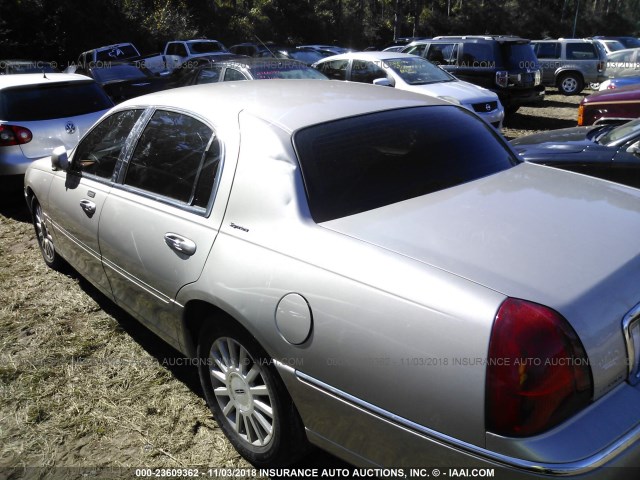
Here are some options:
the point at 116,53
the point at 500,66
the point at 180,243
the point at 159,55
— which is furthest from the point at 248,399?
the point at 159,55

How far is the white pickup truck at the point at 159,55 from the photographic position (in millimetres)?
18797

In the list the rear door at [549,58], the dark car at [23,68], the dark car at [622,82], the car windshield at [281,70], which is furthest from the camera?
the rear door at [549,58]

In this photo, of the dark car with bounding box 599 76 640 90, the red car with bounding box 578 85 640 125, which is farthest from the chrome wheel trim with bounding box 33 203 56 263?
the dark car with bounding box 599 76 640 90

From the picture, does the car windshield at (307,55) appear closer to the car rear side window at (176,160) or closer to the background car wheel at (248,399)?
the car rear side window at (176,160)

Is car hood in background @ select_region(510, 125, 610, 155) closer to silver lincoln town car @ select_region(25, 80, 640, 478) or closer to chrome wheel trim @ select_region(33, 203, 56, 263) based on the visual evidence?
silver lincoln town car @ select_region(25, 80, 640, 478)

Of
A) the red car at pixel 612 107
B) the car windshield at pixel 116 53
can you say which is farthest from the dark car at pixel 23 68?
the red car at pixel 612 107

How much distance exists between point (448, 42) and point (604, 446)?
12.6 metres

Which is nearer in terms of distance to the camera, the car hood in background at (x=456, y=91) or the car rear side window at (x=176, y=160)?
the car rear side window at (x=176, y=160)

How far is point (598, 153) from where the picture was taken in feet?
17.5

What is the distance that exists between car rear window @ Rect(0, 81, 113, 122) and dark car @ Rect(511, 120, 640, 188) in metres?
5.14

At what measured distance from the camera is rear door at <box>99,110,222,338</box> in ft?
8.68

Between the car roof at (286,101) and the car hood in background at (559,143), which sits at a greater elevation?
the car roof at (286,101)

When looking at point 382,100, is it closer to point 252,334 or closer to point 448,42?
point 252,334

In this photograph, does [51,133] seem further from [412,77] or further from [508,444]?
[508,444]
